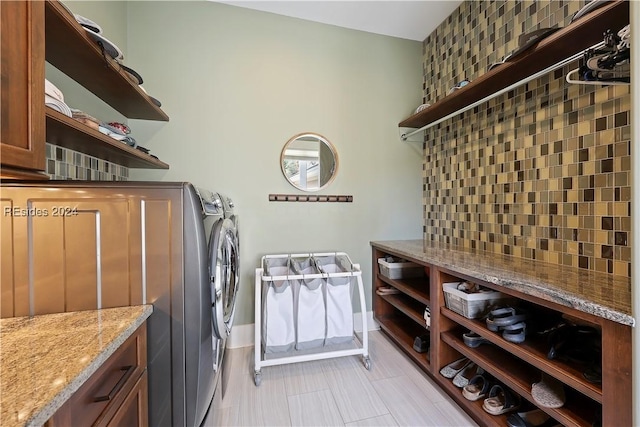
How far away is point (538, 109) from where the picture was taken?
1.61m

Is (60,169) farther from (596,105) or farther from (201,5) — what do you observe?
(596,105)

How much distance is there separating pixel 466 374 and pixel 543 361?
67cm

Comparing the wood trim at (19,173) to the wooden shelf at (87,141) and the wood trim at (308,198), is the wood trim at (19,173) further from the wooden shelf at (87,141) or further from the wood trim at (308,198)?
the wood trim at (308,198)

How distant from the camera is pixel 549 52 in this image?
1362 millimetres

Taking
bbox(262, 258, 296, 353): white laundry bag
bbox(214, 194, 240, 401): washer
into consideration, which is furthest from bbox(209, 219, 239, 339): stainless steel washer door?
bbox(262, 258, 296, 353): white laundry bag

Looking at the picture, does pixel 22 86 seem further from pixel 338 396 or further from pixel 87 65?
pixel 338 396

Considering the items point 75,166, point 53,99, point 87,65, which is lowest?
point 75,166

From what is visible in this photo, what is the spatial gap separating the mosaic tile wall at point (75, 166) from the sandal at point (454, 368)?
240 centimetres

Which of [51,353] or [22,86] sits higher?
[22,86]

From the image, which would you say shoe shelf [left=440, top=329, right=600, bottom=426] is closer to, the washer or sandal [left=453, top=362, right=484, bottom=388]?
sandal [left=453, top=362, right=484, bottom=388]

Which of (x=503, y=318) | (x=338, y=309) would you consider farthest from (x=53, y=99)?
(x=503, y=318)

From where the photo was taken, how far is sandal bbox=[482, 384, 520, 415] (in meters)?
1.33

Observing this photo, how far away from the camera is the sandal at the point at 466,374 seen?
154 cm

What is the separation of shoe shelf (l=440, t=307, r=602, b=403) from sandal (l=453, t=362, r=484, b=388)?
1.26 ft
